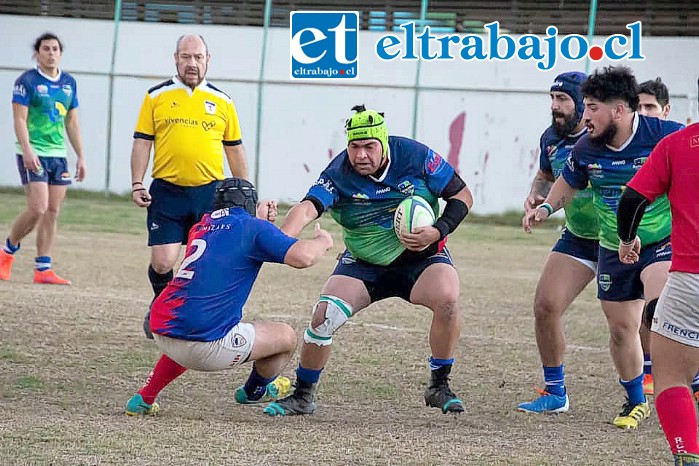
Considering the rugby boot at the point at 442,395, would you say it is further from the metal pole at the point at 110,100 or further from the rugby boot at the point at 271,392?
the metal pole at the point at 110,100

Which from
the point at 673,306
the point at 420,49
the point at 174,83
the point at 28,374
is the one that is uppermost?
the point at 420,49

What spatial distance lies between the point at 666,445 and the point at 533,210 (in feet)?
5.37

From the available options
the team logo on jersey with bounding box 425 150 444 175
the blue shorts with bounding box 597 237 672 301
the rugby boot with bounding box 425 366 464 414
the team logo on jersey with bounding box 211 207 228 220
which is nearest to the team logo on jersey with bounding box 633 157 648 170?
the blue shorts with bounding box 597 237 672 301

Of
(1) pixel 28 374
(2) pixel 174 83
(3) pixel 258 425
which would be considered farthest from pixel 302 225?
(2) pixel 174 83

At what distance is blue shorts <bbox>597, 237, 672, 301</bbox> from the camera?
665 centimetres

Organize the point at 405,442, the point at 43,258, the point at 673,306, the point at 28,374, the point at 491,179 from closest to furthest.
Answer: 1. the point at 673,306
2. the point at 405,442
3. the point at 28,374
4. the point at 43,258
5. the point at 491,179

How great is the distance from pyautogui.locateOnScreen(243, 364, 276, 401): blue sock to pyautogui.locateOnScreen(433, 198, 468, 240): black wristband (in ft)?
4.33

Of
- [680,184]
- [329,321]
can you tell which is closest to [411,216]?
[329,321]

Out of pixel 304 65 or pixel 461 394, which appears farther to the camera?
pixel 304 65

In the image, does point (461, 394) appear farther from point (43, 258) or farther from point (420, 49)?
point (420, 49)

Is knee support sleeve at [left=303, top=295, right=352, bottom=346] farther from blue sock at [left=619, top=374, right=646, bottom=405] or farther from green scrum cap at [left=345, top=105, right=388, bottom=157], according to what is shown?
blue sock at [left=619, top=374, right=646, bottom=405]

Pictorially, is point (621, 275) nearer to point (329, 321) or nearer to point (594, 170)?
point (594, 170)

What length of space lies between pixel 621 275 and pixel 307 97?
745 inches

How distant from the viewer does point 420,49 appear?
81.7 feet
